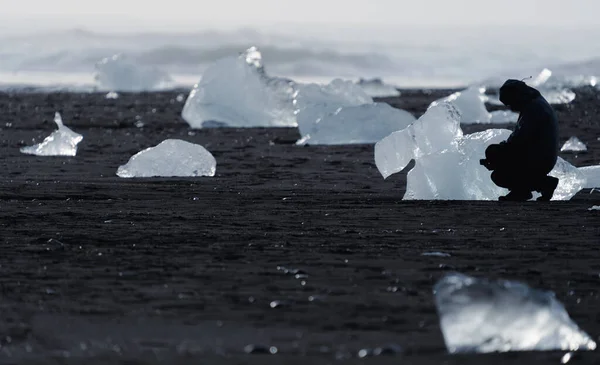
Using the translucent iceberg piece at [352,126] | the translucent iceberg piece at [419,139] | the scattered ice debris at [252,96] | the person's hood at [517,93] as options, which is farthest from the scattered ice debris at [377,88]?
the person's hood at [517,93]

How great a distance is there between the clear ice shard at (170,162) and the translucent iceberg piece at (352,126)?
4799 millimetres

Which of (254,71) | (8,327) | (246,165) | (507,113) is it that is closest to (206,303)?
(8,327)

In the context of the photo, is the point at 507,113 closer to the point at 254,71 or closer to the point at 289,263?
the point at 254,71

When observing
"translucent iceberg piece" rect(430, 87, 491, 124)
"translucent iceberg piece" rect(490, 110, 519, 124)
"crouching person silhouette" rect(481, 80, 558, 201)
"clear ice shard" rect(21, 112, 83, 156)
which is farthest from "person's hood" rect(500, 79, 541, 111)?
"translucent iceberg piece" rect(430, 87, 491, 124)

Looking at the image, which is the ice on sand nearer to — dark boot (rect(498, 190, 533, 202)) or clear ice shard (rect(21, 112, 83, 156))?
clear ice shard (rect(21, 112, 83, 156))

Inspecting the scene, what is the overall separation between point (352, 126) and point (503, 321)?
40.5 feet

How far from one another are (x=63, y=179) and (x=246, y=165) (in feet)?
8.49

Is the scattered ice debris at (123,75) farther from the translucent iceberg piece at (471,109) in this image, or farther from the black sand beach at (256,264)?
the black sand beach at (256,264)

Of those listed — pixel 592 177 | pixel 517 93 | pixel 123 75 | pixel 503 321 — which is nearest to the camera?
pixel 503 321

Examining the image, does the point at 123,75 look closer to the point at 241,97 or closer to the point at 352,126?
the point at 241,97

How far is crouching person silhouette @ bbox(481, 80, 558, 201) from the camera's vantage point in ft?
31.2

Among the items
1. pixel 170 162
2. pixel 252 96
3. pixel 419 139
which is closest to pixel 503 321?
pixel 419 139

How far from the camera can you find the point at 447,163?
989cm

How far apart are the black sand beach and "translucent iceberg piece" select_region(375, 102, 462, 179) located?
283 mm
